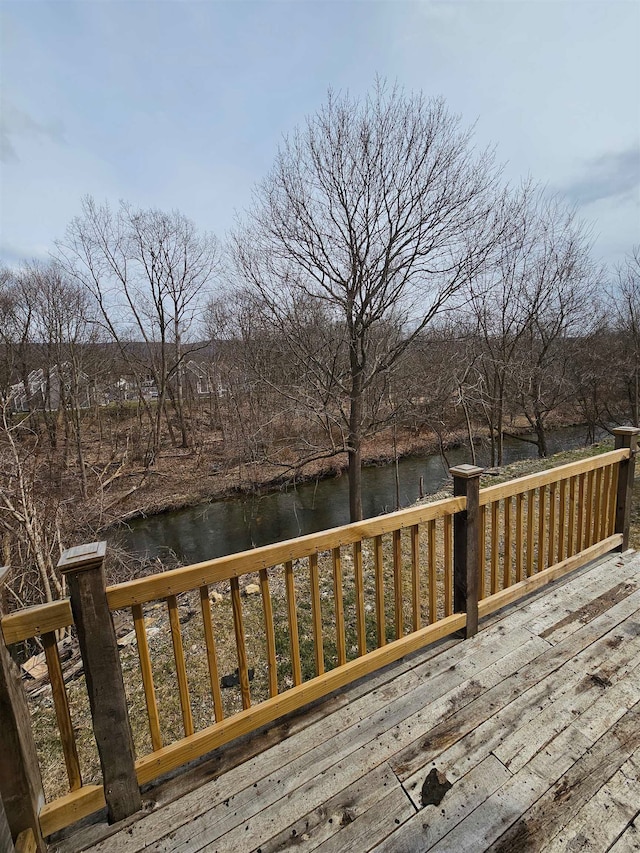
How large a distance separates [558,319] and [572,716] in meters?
12.3

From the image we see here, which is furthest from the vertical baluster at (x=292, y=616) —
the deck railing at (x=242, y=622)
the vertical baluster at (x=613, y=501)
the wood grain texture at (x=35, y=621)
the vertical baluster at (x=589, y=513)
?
the vertical baluster at (x=613, y=501)

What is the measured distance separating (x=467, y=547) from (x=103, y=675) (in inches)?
72.4

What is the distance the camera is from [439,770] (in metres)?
1.50

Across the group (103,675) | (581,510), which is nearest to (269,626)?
(103,675)

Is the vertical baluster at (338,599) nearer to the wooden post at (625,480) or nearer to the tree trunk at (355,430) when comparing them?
the wooden post at (625,480)

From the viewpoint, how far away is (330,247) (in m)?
6.43

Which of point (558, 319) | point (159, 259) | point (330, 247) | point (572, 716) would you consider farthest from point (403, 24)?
point (159, 259)

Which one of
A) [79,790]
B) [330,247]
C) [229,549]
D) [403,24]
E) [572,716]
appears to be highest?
[403,24]

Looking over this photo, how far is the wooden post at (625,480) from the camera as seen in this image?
117 inches

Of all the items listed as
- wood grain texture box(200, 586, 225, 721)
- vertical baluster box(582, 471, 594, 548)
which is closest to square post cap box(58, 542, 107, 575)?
wood grain texture box(200, 586, 225, 721)

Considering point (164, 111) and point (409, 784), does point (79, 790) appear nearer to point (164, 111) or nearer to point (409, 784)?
point (409, 784)

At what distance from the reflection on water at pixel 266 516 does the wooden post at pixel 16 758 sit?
622 centimetres

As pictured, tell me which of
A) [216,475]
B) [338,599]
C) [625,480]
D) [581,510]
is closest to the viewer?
[338,599]

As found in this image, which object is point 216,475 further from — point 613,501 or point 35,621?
point 35,621
